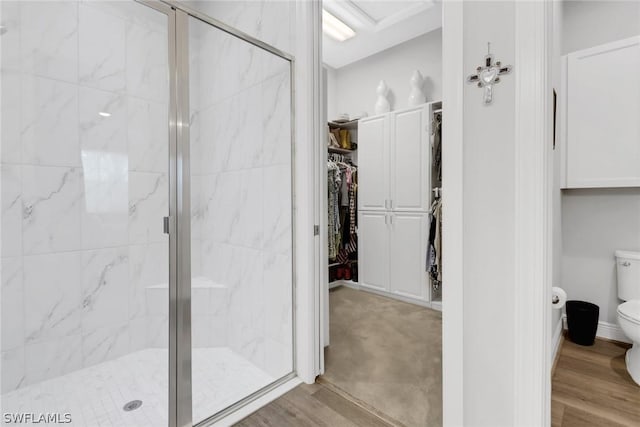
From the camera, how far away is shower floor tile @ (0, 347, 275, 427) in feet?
5.17

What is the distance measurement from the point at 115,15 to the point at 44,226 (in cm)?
150

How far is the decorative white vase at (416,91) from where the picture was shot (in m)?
3.33

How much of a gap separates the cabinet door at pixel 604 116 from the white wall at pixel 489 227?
1.72 m

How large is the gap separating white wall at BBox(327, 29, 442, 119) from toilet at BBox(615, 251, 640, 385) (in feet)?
7.29

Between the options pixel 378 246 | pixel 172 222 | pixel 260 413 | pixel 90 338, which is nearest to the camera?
pixel 172 222

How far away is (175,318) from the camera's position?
147 centimetres

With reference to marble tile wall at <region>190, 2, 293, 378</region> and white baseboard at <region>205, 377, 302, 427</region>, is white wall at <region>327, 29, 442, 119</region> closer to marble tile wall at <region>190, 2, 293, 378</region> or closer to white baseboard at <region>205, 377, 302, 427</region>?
marble tile wall at <region>190, 2, 293, 378</region>

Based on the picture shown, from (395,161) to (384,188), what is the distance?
0.33m

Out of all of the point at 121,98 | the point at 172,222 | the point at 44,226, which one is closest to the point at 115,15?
the point at 121,98

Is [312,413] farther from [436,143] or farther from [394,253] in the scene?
[436,143]

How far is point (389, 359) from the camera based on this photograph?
2.12 meters

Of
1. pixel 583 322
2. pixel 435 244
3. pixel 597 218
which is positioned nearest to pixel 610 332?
pixel 583 322

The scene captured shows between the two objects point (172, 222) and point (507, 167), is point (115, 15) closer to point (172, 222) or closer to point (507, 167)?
point (172, 222)

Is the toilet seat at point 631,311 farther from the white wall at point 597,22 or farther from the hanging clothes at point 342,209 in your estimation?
the hanging clothes at point 342,209
